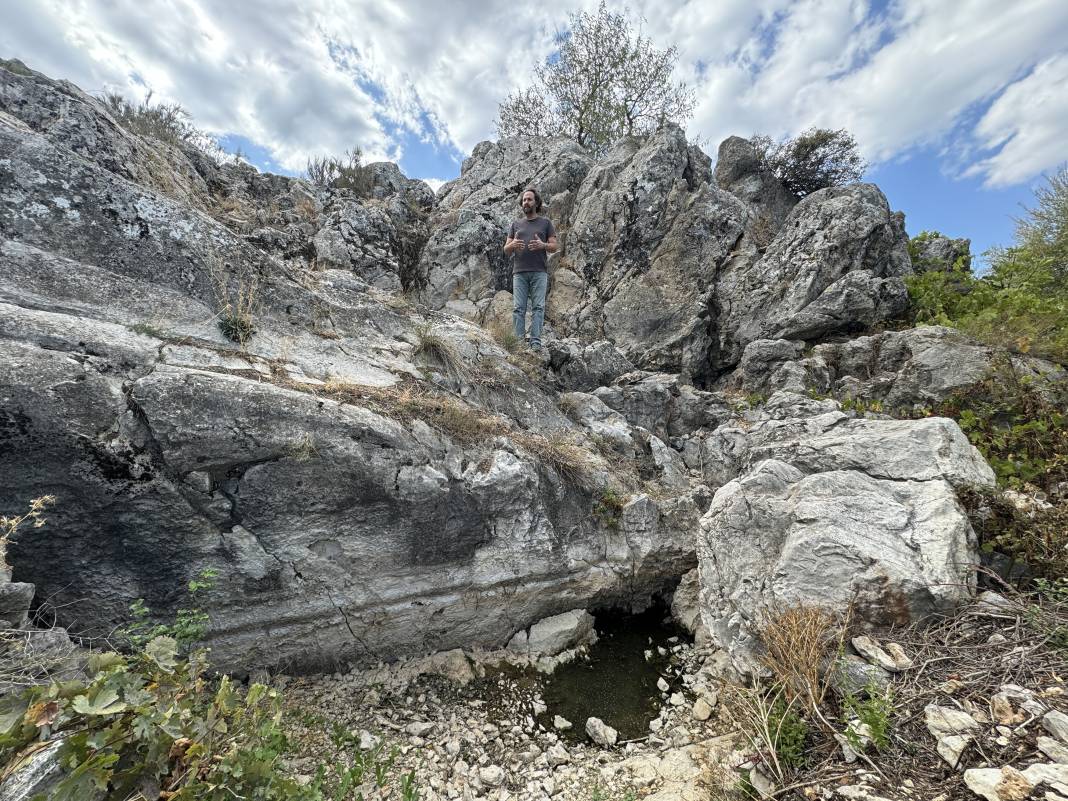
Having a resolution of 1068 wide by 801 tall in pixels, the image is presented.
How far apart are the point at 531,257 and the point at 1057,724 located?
343 inches

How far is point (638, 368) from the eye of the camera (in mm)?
11383

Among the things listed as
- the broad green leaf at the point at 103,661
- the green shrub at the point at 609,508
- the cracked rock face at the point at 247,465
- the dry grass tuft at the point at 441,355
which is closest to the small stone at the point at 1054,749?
the cracked rock face at the point at 247,465

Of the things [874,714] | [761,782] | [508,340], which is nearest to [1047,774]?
[874,714]

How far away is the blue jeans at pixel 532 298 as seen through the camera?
30.1 feet

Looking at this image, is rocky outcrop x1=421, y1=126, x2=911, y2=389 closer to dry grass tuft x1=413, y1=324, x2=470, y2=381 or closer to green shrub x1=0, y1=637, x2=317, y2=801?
dry grass tuft x1=413, y1=324, x2=470, y2=381

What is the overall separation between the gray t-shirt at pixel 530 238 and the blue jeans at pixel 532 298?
15 centimetres

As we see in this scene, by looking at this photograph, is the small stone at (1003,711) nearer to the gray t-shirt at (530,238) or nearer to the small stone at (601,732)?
the small stone at (601,732)

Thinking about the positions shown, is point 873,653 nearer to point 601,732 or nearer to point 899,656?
point 899,656

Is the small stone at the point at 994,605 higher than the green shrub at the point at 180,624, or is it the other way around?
the small stone at the point at 994,605

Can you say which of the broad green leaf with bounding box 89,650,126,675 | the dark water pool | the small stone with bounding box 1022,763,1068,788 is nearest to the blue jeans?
the dark water pool

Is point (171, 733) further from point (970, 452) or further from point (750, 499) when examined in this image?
Answer: point (970, 452)

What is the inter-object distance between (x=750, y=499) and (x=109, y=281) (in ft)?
25.6

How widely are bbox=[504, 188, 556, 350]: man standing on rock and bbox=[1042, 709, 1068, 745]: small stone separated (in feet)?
26.5

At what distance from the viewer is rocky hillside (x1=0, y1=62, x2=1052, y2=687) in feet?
12.2
